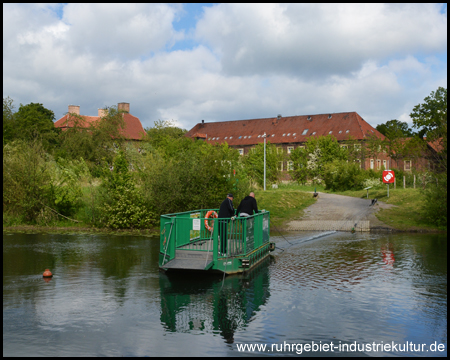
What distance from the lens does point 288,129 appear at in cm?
8694

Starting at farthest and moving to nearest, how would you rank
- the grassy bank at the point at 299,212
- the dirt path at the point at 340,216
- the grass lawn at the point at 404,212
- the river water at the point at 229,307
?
1. the dirt path at the point at 340,216
2. the grass lawn at the point at 404,212
3. the grassy bank at the point at 299,212
4. the river water at the point at 229,307

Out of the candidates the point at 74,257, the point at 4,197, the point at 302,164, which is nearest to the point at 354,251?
the point at 74,257

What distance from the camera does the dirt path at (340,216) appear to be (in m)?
27.5

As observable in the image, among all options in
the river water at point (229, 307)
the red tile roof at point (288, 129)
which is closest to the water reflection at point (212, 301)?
the river water at point (229, 307)

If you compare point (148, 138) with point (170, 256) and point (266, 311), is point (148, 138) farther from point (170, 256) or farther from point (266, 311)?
point (266, 311)

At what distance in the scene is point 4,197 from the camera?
28781 millimetres

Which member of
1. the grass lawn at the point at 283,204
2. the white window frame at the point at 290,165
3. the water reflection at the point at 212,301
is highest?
the white window frame at the point at 290,165

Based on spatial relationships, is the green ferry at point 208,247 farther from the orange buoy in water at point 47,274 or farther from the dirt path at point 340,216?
the dirt path at point 340,216

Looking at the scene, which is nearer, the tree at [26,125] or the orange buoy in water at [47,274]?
the orange buoy in water at [47,274]

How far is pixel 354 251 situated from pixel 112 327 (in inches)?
482

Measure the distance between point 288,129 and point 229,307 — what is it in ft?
258

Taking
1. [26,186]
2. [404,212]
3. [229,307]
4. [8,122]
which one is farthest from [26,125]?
[229,307]

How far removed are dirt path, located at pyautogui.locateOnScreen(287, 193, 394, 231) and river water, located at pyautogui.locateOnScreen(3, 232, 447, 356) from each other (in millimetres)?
9615

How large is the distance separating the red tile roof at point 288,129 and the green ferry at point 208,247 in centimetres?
6360
